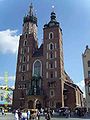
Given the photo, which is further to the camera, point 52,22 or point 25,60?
point 52,22

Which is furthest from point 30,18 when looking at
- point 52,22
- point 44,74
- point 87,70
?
point 87,70

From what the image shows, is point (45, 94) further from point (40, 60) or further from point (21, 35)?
point (21, 35)

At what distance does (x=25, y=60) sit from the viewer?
68500 mm

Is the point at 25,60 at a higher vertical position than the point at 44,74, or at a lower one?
higher

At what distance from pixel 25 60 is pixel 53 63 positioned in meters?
10.1

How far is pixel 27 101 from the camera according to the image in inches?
2389

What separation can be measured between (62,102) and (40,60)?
15412 millimetres

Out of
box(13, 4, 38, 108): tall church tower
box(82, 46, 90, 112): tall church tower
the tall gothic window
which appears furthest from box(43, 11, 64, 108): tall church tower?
box(82, 46, 90, 112): tall church tower

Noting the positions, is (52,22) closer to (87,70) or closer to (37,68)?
(37,68)

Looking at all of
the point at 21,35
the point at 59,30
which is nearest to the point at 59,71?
the point at 59,30

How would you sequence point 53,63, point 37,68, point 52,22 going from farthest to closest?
point 52,22 < point 37,68 < point 53,63

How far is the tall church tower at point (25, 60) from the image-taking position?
64.1 meters

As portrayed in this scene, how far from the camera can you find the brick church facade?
197ft

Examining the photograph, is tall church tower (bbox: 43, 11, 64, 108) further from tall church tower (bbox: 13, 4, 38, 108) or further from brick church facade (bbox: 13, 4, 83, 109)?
tall church tower (bbox: 13, 4, 38, 108)
